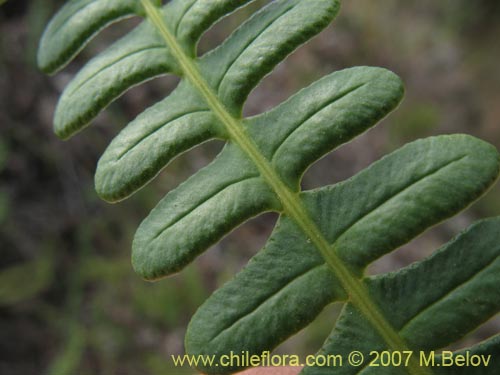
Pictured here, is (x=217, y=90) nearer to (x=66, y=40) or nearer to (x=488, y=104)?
(x=66, y=40)

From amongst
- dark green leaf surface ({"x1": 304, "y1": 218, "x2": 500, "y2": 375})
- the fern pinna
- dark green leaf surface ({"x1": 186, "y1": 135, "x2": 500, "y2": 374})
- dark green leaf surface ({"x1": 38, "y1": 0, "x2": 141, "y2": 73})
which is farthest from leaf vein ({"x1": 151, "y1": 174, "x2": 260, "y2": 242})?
dark green leaf surface ({"x1": 38, "y1": 0, "x2": 141, "y2": 73})

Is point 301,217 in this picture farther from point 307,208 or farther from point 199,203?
point 199,203

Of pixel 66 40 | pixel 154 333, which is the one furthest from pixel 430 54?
pixel 66 40

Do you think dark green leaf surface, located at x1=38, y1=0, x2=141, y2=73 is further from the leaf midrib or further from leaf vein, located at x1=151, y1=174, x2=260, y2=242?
leaf vein, located at x1=151, y1=174, x2=260, y2=242

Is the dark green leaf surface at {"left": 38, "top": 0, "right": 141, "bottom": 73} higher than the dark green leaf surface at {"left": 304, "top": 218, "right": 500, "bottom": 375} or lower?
higher

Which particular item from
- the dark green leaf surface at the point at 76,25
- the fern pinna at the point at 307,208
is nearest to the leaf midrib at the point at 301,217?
the fern pinna at the point at 307,208
